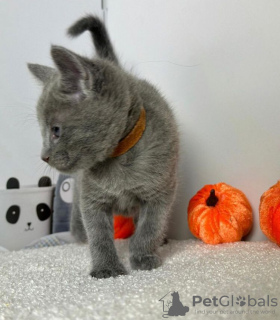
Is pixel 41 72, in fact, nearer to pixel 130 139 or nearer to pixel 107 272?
pixel 130 139

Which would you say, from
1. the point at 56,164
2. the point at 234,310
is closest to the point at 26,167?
the point at 56,164

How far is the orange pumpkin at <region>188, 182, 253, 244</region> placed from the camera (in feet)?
4.30

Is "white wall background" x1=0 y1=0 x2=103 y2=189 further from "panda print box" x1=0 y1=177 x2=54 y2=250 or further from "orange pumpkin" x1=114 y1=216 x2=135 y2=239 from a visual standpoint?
"orange pumpkin" x1=114 y1=216 x2=135 y2=239

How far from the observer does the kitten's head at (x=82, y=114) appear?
0.97 meters

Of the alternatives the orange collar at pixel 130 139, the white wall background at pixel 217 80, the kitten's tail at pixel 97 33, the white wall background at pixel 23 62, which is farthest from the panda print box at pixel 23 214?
the orange collar at pixel 130 139

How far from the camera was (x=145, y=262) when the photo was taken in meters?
1.09

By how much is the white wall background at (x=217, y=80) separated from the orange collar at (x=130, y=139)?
50 centimetres

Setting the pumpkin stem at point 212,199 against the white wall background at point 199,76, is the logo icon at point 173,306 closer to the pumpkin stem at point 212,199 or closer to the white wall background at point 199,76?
the pumpkin stem at point 212,199

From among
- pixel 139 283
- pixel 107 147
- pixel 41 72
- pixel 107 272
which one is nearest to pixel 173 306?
pixel 139 283

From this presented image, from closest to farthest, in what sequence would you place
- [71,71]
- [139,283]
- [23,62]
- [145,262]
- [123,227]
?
[139,283]
[71,71]
[145,262]
[123,227]
[23,62]

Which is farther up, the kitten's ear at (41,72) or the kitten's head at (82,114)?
the kitten's ear at (41,72)

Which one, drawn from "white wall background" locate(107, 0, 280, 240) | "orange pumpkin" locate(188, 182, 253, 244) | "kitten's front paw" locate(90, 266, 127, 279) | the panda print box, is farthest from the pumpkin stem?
the panda print box

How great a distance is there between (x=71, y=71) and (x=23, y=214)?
1037mm

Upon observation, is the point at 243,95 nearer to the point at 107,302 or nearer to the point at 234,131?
the point at 234,131
